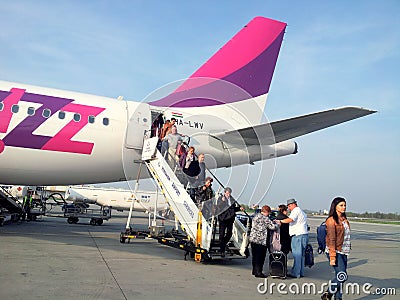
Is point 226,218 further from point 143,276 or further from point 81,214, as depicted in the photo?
point 81,214

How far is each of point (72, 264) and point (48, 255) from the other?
126 cm

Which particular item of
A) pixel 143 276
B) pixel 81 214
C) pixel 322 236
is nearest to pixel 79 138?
pixel 143 276

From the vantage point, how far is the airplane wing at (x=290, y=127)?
9.14m

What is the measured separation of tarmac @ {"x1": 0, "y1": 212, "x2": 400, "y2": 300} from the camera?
19.6ft

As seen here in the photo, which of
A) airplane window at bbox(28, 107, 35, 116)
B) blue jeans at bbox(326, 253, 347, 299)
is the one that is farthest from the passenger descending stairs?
airplane window at bbox(28, 107, 35, 116)

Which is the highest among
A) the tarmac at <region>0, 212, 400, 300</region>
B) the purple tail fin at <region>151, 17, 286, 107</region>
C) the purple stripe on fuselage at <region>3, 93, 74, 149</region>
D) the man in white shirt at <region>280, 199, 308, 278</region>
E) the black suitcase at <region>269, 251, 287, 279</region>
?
the purple tail fin at <region>151, 17, 286, 107</region>

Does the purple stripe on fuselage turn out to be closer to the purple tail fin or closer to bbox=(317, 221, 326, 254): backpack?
the purple tail fin

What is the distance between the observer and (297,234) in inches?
348

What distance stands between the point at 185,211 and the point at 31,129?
16.6 ft

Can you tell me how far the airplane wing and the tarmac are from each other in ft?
11.7

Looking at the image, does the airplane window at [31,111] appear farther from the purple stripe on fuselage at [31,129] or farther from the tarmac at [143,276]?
the tarmac at [143,276]

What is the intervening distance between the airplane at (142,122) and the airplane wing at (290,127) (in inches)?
0.9

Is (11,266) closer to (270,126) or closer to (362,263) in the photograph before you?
(270,126)

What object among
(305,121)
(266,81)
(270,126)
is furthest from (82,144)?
(266,81)
